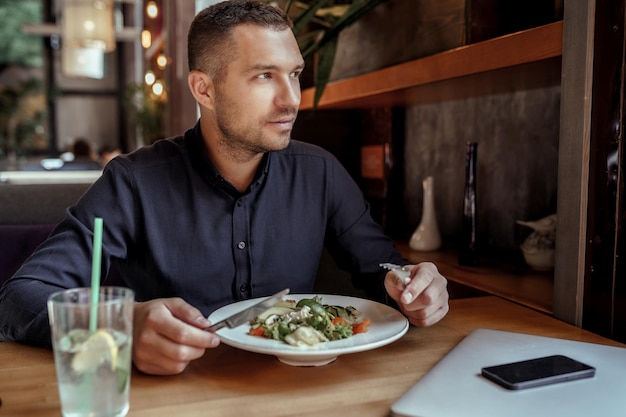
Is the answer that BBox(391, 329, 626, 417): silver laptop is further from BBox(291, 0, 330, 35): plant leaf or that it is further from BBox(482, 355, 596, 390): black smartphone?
BBox(291, 0, 330, 35): plant leaf

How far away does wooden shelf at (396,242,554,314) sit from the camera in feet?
5.12

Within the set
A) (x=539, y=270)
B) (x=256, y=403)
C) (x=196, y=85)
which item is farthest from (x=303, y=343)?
(x=539, y=270)

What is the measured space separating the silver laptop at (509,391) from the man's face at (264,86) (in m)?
0.68

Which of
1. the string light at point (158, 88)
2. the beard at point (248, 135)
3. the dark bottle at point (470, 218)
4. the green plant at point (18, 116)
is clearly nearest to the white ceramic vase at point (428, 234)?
the dark bottle at point (470, 218)

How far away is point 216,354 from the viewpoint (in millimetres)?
1105

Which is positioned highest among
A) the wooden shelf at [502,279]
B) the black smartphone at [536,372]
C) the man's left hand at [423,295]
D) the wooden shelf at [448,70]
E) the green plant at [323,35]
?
the green plant at [323,35]

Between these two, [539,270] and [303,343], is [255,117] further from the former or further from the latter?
[539,270]

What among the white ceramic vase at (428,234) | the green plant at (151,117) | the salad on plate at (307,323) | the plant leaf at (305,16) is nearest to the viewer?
the salad on plate at (307,323)

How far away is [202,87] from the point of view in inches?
64.2

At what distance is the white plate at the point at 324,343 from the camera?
97 cm

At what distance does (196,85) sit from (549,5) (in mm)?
990

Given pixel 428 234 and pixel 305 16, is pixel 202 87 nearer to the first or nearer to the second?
pixel 305 16

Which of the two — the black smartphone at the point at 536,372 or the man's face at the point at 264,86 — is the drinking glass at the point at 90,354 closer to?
the black smartphone at the point at 536,372

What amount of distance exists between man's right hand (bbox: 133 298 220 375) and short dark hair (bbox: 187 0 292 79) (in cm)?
75
